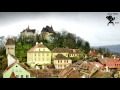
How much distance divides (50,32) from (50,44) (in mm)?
210

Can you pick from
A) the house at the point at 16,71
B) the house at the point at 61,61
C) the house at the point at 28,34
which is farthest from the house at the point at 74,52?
the house at the point at 16,71

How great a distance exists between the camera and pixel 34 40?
9.01 metres

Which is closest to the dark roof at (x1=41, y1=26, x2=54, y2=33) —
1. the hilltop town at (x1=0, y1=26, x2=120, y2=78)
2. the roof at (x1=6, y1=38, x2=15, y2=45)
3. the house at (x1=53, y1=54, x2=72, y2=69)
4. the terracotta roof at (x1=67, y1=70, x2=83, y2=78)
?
the hilltop town at (x1=0, y1=26, x2=120, y2=78)

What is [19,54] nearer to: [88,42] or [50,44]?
[50,44]

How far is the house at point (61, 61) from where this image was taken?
896 cm

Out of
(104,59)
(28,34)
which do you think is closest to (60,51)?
(28,34)

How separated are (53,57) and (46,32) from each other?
0.46 m

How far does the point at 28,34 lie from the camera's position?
8.98m

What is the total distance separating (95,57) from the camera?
9016 millimetres

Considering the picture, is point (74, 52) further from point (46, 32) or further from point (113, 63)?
point (113, 63)

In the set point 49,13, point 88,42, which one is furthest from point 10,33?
point 88,42
